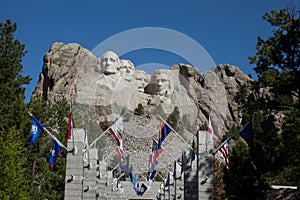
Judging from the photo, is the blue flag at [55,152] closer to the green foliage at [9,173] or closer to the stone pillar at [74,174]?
the stone pillar at [74,174]

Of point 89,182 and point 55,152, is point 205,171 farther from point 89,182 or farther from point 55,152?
point 89,182

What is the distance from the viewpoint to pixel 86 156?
922 inches

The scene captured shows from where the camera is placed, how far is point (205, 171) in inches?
755

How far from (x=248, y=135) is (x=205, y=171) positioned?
2756 millimetres

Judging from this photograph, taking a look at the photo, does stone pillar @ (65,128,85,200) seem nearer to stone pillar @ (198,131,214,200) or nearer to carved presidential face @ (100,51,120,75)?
stone pillar @ (198,131,214,200)

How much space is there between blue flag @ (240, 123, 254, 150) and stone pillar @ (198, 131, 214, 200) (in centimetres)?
203

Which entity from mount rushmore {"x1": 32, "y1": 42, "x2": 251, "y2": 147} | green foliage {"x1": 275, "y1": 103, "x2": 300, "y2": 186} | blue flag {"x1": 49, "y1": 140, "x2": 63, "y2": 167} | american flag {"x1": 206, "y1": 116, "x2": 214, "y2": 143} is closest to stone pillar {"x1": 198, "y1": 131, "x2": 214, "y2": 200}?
american flag {"x1": 206, "y1": 116, "x2": 214, "y2": 143}

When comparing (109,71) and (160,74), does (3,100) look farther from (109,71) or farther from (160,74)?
(160,74)

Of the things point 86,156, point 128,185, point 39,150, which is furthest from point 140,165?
point 86,156

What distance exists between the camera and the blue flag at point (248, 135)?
17734 millimetres

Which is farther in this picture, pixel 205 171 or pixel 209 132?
pixel 205 171

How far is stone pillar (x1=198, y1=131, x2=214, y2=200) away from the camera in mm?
19156

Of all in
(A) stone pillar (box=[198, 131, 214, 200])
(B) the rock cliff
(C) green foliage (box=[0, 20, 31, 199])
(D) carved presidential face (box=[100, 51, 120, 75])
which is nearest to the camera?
(A) stone pillar (box=[198, 131, 214, 200])

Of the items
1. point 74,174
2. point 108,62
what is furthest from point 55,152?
point 108,62
